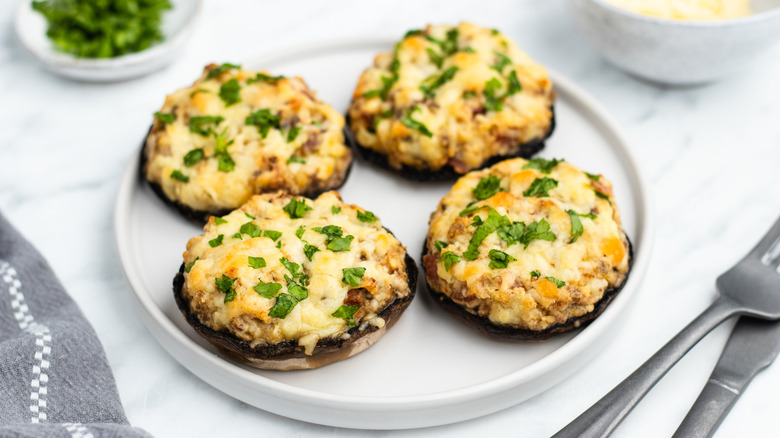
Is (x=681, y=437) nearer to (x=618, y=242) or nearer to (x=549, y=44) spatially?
(x=618, y=242)

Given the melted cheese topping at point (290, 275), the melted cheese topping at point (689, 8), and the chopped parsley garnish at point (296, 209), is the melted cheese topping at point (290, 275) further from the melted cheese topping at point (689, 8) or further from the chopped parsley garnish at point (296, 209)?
the melted cheese topping at point (689, 8)

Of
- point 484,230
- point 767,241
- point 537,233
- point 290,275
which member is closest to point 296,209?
point 290,275

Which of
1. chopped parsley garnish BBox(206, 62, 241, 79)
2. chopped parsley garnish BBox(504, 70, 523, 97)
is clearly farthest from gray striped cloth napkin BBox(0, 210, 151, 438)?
chopped parsley garnish BBox(504, 70, 523, 97)

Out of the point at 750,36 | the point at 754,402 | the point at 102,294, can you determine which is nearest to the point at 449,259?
the point at 754,402

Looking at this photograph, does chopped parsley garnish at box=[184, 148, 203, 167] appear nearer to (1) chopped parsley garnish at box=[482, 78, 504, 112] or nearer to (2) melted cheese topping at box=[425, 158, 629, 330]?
(2) melted cheese topping at box=[425, 158, 629, 330]

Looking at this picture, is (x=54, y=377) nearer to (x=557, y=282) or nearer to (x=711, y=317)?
(x=557, y=282)

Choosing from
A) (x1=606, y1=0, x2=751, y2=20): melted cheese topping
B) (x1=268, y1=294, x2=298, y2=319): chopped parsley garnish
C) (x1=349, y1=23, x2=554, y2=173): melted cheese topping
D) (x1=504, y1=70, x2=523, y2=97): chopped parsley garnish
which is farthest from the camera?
(x1=606, y1=0, x2=751, y2=20): melted cheese topping

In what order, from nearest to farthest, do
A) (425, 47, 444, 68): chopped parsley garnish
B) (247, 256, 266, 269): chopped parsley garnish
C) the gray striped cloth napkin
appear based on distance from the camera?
the gray striped cloth napkin < (247, 256, 266, 269): chopped parsley garnish < (425, 47, 444, 68): chopped parsley garnish
